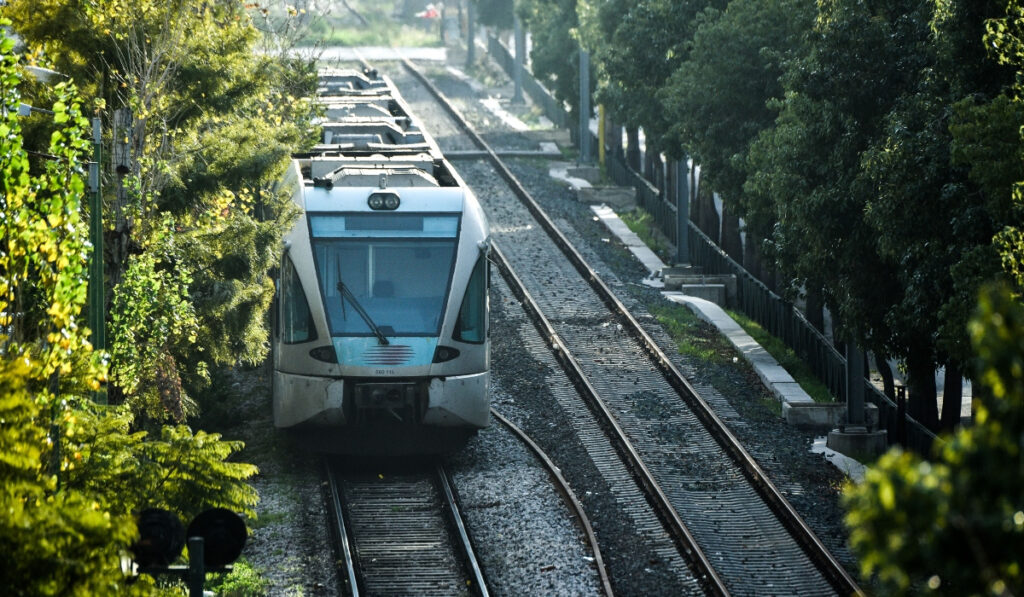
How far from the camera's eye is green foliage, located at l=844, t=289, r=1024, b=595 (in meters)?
4.59

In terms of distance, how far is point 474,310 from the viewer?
55.5 ft

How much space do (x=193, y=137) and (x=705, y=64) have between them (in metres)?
12.4

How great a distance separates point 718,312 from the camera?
27156 millimetres

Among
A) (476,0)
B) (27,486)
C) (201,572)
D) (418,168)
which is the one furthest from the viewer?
(476,0)

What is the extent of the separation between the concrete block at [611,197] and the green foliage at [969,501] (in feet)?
108

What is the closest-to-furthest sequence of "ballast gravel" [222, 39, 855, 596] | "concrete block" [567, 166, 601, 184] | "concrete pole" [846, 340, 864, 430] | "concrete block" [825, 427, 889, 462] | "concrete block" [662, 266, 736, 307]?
"ballast gravel" [222, 39, 855, 596]
"concrete block" [825, 427, 889, 462]
"concrete pole" [846, 340, 864, 430]
"concrete block" [662, 266, 736, 307]
"concrete block" [567, 166, 601, 184]

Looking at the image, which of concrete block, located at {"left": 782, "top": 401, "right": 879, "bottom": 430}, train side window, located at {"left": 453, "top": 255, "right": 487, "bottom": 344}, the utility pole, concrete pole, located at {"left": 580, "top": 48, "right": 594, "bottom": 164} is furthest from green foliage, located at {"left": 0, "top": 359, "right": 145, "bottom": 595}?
concrete pole, located at {"left": 580, "top": 48, "right": 594, "bottom": 164}

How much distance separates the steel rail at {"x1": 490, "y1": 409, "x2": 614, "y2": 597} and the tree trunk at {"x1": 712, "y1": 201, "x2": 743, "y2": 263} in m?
13.2

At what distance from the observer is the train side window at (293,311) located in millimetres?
16625

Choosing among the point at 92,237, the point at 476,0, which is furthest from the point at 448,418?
the point at 476,0

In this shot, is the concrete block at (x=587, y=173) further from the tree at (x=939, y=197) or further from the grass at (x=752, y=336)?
the tree at (x=939, y=197)

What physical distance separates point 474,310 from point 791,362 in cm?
916

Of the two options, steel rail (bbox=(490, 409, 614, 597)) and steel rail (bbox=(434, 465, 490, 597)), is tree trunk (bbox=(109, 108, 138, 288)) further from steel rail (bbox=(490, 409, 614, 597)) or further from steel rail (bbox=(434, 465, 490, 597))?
steel rail (bbox=(490, 409, 614, 597))

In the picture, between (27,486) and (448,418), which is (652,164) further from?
(27,486)
